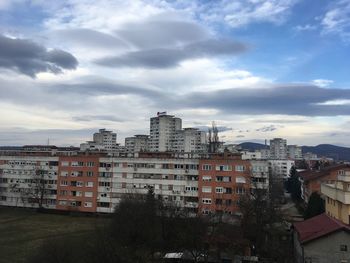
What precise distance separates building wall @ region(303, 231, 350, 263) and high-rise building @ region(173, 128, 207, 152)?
138115 mm

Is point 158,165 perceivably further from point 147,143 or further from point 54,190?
point 147,143

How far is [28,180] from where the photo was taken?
80875 millimetres

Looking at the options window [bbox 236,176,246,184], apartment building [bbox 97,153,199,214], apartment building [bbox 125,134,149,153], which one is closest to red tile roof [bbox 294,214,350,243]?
window [bbox 236,176,246,184]

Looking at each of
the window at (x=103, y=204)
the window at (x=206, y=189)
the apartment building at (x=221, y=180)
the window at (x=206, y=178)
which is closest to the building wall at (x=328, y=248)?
the apartment building at (x=221, y=180)

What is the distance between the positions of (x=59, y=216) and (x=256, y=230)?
134 ft

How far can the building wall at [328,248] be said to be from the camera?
31.5 m

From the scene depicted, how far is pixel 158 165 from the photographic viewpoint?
71062mm

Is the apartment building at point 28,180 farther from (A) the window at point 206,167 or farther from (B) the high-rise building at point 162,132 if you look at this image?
(B) the high-rise building at point 162,132

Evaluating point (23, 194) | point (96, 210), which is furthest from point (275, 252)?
point (23, 194)

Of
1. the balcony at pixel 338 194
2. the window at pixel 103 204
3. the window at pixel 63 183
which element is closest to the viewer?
the balcony at pixel 338 194

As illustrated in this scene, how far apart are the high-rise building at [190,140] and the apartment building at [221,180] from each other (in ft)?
338

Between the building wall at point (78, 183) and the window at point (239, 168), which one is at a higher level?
the window at point (239, 168)

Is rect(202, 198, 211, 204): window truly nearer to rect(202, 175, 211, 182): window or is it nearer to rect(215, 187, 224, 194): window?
rect(215, 187, 224, 194): window

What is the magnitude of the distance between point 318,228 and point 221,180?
31670 millimetres
